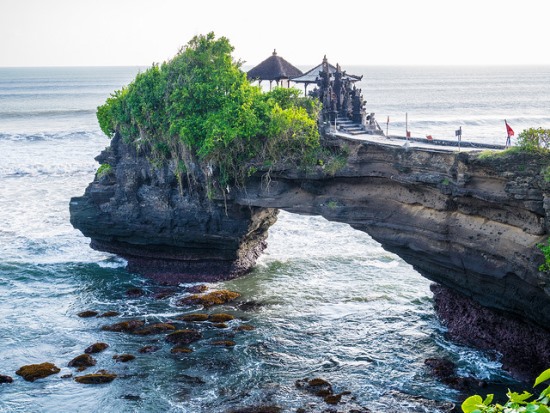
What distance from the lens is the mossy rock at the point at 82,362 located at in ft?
65.0

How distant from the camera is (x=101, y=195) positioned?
2861cm

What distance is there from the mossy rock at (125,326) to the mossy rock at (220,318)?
7.65 feet

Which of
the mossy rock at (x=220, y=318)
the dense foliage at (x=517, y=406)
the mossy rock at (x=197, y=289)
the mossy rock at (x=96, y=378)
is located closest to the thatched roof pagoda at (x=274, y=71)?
the mossy rock at (x=197, y=289)

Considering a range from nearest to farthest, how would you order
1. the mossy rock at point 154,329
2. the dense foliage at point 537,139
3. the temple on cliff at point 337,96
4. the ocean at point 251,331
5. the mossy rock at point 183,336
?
1. the dense foliage at point 537,139
2. the ocean at point 251,331
3. the mossy rock at point 183,336
4. the mossy rock at point 154,329
5. the temple on cliff at point 337,96

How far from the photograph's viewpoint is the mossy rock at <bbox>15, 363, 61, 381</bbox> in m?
19.2

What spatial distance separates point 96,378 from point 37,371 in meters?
1.83

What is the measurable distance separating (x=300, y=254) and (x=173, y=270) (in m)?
6.03

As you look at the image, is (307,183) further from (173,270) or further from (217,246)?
(173,270)

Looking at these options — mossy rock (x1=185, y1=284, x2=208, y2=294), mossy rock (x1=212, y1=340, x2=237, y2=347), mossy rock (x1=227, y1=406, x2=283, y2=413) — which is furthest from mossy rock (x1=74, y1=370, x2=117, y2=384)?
mossy rock (x1=185, y1=284, x2=208, y2=294)

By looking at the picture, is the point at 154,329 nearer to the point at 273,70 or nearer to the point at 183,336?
the point at 183,336

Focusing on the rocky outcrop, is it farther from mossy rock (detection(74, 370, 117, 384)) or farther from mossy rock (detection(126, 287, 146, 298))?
mossy rock (detection(74, 370, 117, 384))

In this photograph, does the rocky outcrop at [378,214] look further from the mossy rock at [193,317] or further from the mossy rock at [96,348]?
the mossy rock at [96,348]

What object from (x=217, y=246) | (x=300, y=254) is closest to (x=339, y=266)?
(x=300, y=254)

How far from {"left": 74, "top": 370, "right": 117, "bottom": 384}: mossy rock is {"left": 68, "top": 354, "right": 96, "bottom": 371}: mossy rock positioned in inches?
28.7
